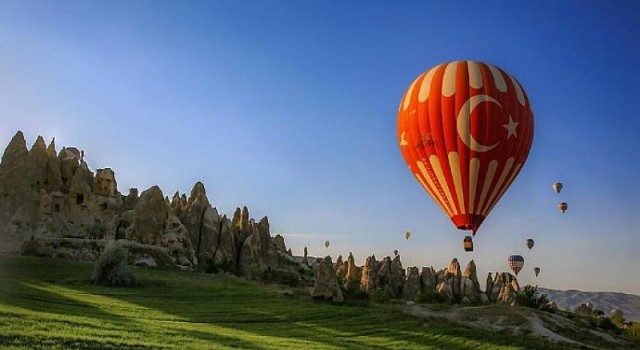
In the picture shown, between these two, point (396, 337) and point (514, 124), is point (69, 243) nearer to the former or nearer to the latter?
point (396, 337)

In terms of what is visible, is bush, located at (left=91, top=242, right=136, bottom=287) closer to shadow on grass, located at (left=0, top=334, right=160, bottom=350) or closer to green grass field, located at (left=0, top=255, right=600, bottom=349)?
green grass field, located at (left=0, top=255, right=600, bottom=349)

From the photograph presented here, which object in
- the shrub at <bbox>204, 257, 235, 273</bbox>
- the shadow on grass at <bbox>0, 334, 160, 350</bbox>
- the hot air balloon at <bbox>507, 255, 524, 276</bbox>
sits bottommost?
the shadow on grass at <bbox>0, 334, 160, 350</bbox>

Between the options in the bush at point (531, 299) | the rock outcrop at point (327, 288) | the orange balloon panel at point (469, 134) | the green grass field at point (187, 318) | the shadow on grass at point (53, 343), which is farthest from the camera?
the bush at point (531, 299)

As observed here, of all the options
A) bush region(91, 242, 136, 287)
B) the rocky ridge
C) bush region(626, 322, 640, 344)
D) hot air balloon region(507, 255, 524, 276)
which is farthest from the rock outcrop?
hot air balloon region(507, 255, 524, 276)

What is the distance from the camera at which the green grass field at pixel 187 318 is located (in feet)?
65.2

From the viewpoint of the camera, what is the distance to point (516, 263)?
6456 cm

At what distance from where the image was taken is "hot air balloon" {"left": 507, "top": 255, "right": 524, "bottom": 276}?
64.6 m

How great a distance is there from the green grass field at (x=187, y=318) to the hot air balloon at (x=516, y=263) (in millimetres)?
30268

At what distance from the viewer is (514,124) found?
2591 cm

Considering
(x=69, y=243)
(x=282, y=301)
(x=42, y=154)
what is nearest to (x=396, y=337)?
(x=282, y=301)

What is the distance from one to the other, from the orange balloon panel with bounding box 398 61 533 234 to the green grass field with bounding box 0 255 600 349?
8256mm

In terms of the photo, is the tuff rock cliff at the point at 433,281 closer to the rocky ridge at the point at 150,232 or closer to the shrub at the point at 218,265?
the rocky ridge at the point at 150,232

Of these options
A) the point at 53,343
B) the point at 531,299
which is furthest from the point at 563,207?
the point at 53,343

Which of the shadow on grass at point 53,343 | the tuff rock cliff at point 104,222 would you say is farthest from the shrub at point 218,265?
the shadow on grass at point 53,343
